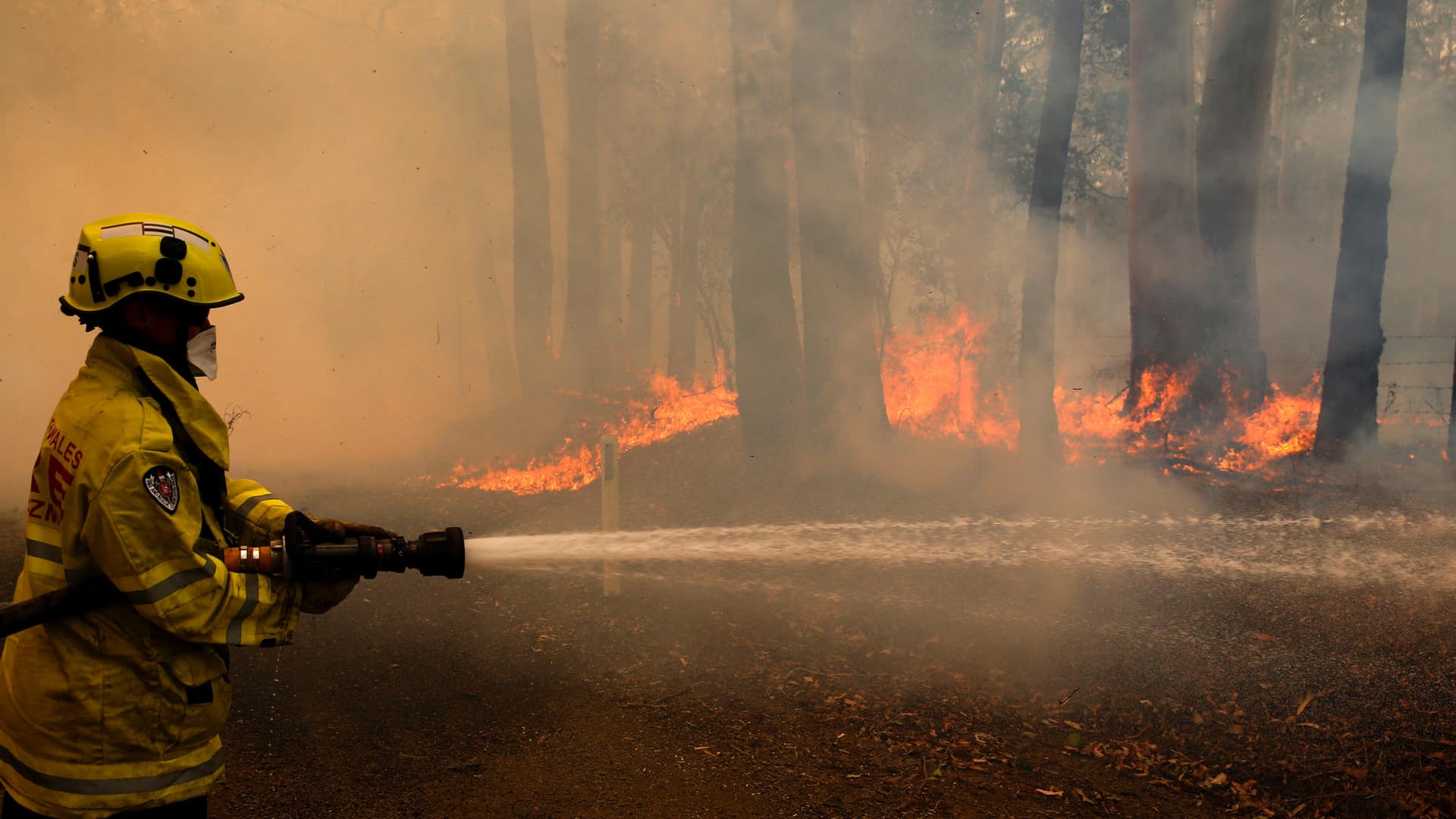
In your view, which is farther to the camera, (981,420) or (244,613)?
(981,420)

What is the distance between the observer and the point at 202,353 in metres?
2.31

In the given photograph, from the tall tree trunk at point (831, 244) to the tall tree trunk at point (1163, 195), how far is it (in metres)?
3.34

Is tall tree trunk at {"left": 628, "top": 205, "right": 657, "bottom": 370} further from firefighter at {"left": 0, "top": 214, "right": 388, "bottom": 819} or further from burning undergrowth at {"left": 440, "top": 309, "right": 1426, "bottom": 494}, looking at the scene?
firefighter at {"left": 0, "top": 214, "right": 388, "bottom": 819}

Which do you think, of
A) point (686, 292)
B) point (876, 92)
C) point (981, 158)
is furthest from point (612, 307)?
point (981, 158)

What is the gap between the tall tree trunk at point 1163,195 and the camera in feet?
34.7

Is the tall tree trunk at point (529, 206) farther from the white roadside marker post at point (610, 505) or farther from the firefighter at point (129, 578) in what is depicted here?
the firefighter at point (129, 578)

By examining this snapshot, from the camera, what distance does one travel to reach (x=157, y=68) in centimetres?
1345

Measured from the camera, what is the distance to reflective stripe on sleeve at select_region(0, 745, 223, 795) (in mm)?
2008

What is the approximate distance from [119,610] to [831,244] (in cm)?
990

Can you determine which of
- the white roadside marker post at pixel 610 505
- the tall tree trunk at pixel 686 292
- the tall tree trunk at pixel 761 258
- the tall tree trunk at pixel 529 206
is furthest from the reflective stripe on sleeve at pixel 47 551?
the tall tree trunk at pixel 686 292

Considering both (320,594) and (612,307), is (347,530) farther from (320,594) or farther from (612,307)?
(612,307)

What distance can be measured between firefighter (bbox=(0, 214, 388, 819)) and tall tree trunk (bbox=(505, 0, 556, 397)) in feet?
50.9

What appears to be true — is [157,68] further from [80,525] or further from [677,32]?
[80,525]

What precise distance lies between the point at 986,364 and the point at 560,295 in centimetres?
1923
